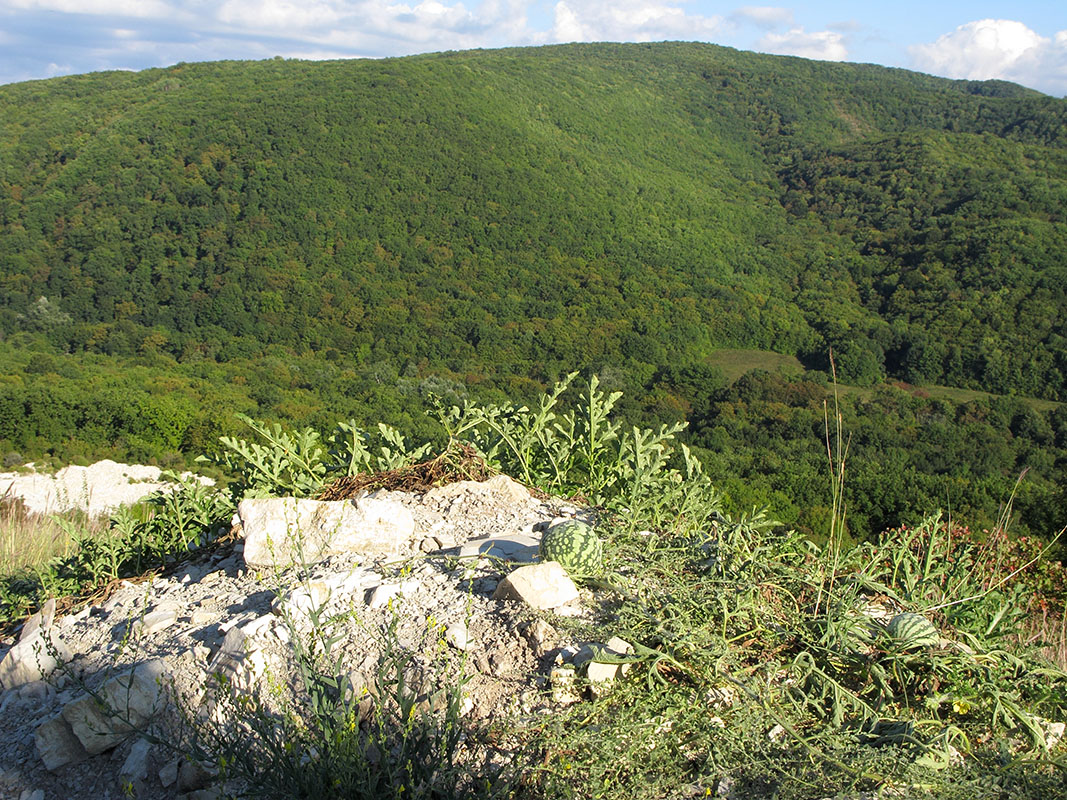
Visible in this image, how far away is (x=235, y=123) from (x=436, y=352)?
26.2 m

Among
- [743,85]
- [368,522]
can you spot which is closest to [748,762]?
[368,522]

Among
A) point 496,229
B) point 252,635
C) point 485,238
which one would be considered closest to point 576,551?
point 252,635

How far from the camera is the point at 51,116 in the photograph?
173 feet

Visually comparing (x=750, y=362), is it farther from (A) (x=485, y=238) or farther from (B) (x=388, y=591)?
(B) (x=388, y=591)

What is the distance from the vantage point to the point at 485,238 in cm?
5053

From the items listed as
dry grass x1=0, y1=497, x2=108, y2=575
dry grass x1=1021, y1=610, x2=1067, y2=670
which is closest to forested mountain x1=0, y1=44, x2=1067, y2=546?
dry grass x1=0, y1=497, x2=108, y2=575

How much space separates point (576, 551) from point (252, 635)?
1.02 metres

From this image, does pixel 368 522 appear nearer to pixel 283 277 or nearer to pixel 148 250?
pixel 283 277

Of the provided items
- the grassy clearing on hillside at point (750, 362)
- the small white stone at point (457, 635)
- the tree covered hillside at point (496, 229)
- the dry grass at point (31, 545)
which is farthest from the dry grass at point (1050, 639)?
the grassy clearing on hillside at point (750, 362)

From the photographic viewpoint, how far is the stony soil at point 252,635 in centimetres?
206

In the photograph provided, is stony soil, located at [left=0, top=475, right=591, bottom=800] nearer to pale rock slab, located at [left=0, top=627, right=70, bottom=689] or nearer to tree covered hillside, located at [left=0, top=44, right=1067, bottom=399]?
pale rock slab, located at [left=0, top=627, right=70, bottom=689]

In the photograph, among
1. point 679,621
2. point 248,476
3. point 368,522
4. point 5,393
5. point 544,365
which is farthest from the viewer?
point 544,365

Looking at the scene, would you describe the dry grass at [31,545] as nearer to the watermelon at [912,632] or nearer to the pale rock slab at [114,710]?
the pale rock slab at [114,710]

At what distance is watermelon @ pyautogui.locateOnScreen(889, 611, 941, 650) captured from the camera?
7.52 feet
